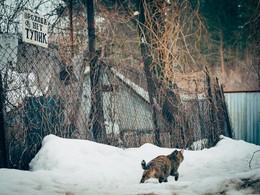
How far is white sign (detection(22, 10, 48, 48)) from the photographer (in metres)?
4.57

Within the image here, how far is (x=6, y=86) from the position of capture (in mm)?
4754

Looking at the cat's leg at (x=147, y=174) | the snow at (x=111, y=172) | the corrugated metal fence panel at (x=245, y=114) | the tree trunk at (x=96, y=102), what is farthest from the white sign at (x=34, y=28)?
the corrugated metal fence panel at (x=245, y=114)

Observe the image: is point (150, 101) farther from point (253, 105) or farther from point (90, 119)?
point (253, 105)

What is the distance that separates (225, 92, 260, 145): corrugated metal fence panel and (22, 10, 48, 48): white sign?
7312mm

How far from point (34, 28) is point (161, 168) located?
2986mm

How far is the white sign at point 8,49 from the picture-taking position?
15.5 feet

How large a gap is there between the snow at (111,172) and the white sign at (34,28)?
1.68 meters

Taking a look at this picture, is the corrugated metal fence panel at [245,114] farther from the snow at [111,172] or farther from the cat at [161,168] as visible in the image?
the cat at [161,168]

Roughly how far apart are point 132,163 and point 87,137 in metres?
1.11

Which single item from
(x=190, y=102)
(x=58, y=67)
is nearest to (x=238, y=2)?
(x=190, y=102)

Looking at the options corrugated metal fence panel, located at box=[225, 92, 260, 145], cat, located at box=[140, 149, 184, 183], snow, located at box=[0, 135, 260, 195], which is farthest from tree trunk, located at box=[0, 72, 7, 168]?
corrugated metal fence panel, located at box=[225, 92, 260, 145]

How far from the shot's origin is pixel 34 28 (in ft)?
15.6

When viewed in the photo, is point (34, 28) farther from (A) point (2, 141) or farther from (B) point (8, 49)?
(A) point (2, 141)

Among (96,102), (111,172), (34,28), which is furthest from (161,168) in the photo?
(34,28)
